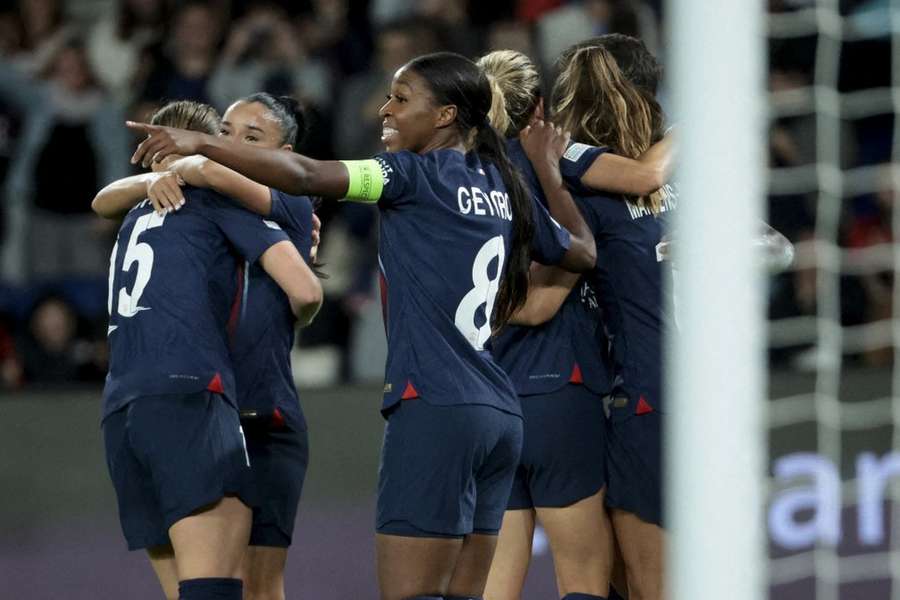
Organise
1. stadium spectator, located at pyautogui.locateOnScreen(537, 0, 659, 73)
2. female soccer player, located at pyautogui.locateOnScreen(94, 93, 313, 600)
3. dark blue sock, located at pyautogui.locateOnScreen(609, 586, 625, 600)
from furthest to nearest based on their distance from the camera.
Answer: stadium spectator, located at pyautogui.locateOnScreen(537, 0, 659, 73) < dark blue sock, located at pyautogui.locateOnScreen(609, 586, 625, 600) < female soccer player, located at pyautogui.locateOnScreen(94, 93, 313, 600)

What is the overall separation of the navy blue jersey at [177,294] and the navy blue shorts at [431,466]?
1.99 feet

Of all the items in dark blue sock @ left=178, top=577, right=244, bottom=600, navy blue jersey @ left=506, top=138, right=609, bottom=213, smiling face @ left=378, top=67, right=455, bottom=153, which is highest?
smiling face @ left=378, top=67, right=455, bottom=153

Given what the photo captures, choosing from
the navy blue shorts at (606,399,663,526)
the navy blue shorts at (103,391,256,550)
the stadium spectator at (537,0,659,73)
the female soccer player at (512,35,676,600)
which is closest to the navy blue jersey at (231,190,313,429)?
the navy blue shorts at (103,391,256,550)

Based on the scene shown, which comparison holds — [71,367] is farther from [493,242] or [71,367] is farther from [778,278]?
[493,242]

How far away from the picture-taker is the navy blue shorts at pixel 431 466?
3.88m

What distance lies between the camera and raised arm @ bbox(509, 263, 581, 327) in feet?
14.9

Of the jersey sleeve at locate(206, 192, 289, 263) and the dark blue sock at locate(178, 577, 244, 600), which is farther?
the jersey sleeve at locate(206, 192, 289, 263)

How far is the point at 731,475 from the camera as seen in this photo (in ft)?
8.73

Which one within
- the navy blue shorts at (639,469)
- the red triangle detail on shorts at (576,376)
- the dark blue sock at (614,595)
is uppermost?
the red triangle detail on shorts at (576,376)

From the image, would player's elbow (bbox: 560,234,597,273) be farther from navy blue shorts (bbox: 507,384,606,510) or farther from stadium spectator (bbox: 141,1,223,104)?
stadium spectator (bbox: 141,1,223,104)

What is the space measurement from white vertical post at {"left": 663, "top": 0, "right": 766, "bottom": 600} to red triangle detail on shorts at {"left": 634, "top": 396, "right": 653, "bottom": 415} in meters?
1.82

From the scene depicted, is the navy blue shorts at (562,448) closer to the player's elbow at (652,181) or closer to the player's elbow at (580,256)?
the player's elbow at (580,256)

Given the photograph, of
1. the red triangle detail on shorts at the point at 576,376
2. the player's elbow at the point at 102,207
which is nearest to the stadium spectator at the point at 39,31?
the player's elbow at the point at 102,207

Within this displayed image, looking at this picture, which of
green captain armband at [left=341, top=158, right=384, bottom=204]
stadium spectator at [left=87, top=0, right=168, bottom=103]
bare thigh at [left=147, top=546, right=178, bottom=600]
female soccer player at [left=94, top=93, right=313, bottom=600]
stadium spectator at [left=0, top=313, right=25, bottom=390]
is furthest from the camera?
stadium spectator at [left=87, top=0, right=168, bottom=103]
